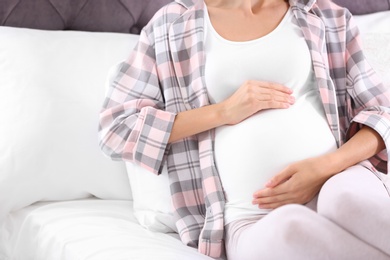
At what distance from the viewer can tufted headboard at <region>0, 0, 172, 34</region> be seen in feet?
6.97

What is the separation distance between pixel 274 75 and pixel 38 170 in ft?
2.03

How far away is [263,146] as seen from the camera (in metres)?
1.71

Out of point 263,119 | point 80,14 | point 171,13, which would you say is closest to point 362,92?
point 263,119

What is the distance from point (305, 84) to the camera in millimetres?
1839

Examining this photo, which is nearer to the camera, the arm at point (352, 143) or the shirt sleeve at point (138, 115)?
the arm at point (352, 143)

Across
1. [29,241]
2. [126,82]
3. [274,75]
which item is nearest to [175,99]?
[126,82]

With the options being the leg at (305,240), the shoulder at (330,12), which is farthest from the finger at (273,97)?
the leg at (305,240)

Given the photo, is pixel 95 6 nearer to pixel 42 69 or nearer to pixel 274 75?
pixel 42 69

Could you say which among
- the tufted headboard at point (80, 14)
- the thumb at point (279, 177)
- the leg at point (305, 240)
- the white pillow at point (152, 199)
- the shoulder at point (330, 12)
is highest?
the tufted headboard at point (80, 14)

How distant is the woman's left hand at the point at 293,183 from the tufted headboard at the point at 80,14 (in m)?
0.83

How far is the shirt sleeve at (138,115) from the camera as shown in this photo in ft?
5.78

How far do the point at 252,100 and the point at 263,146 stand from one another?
0.11 meters

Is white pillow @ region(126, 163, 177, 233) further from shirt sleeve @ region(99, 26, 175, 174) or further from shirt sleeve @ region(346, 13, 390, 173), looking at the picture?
shirt sleeve @ region(346, 13, 390, 173)

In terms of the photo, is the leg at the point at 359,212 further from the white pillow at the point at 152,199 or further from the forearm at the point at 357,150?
the white pillow at the point at 152,199
